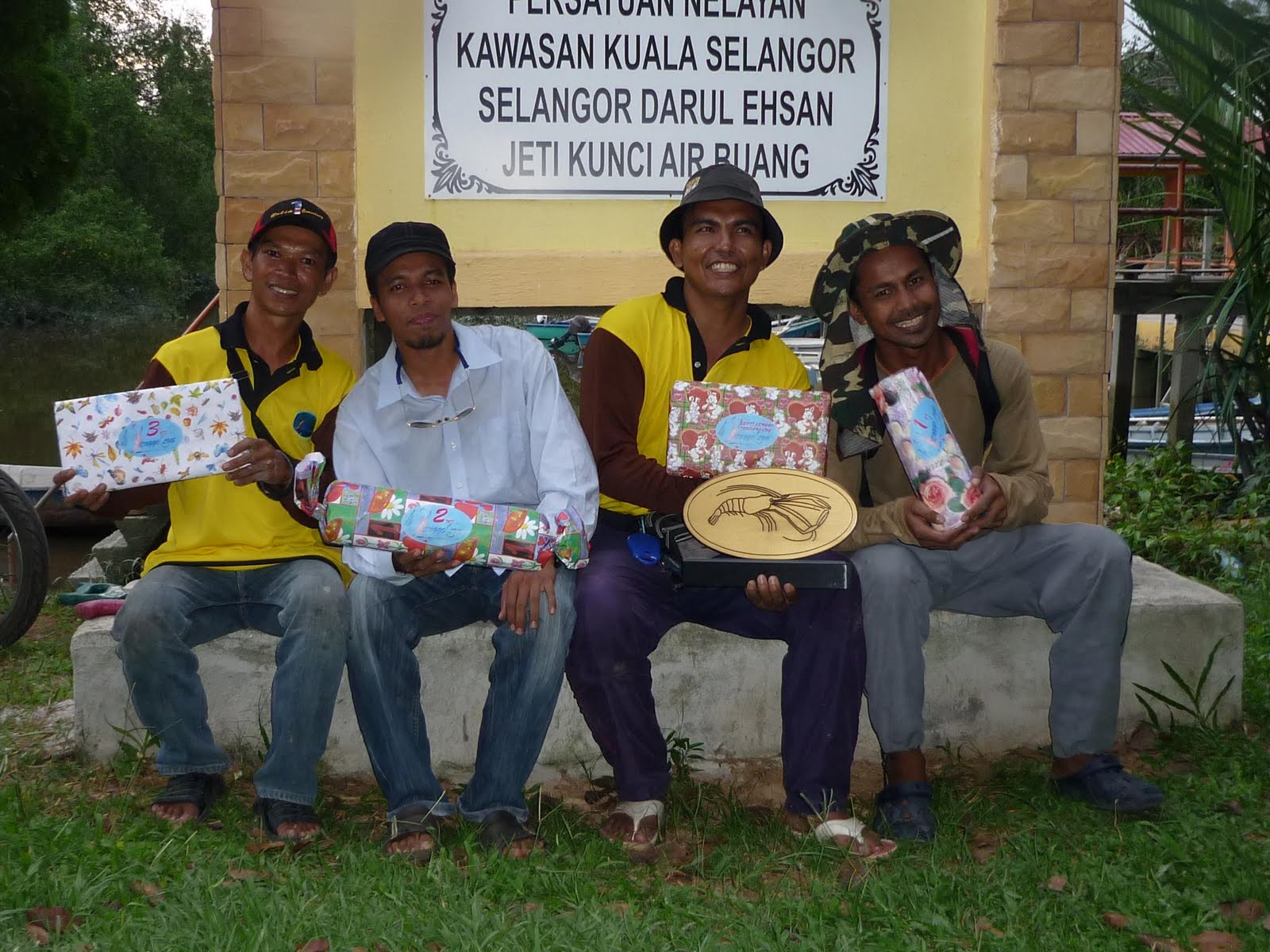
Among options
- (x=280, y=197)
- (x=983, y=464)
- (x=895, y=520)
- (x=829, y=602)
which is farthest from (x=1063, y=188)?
(x=280, y=197)

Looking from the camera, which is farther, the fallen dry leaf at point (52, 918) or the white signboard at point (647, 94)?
the white signboard at point (647, 94)

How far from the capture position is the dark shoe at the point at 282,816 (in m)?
3.17

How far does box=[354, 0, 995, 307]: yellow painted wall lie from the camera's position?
4355 millimetres

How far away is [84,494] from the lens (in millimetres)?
3289

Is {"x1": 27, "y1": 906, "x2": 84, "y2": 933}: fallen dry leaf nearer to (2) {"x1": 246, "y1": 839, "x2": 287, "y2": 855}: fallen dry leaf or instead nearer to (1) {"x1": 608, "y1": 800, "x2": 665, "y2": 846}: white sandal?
(2) {"x1": 246, "y1": 839, "x2": 287, "y2": 855}: fallen dry leaf

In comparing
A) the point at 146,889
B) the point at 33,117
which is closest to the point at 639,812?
the point at 146,889

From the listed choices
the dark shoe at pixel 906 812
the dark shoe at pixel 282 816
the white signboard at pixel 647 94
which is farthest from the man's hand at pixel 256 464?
the dark shoe at pixel 906 812

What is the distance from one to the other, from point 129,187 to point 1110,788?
4550 centimetres

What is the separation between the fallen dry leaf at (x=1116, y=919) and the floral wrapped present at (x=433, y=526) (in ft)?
5.04

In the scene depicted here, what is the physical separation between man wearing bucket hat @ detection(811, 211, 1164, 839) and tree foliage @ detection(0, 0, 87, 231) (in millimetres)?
15605

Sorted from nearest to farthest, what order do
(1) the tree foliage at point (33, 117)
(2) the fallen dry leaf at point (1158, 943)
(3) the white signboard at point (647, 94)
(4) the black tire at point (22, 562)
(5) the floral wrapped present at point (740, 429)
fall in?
(2) the fallen dry leaf at point (1158, 943), (5) the floral wrapped present at point (740, 429), (3) the white signboard at point (647, 94), (4) the black tire at point (22, 562), (1) the tree foliage at point (33, 117)

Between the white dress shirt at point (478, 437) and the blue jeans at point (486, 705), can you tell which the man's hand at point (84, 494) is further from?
the blue jeans at point (486, 705)

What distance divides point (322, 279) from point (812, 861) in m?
2.10

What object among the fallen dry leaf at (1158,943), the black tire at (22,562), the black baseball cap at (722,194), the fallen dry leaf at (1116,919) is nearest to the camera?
the fallen dry leaf at (1158,943)
